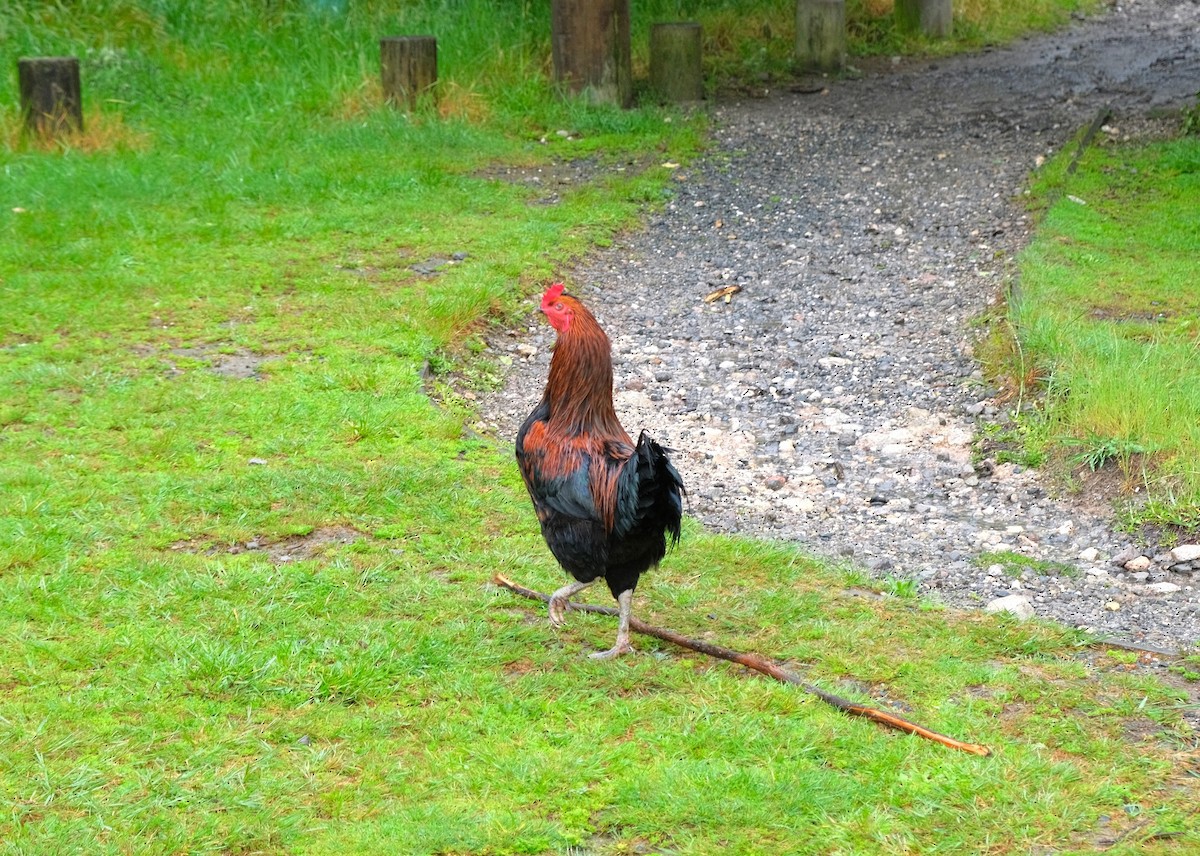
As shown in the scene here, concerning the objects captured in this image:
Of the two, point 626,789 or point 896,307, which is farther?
point 896,307

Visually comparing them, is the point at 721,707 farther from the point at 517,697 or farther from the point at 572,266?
the point at 572,266

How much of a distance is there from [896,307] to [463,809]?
5569mm

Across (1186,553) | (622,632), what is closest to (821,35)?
(1186,553)

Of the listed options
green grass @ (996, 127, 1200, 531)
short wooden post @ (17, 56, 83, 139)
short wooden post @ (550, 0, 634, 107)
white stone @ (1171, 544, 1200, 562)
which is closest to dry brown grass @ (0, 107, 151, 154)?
short wooden post @ (17, 56, 83, 139)

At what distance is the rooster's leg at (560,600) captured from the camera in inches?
181

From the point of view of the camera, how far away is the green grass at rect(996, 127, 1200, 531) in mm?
5629

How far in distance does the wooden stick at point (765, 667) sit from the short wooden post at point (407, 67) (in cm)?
762

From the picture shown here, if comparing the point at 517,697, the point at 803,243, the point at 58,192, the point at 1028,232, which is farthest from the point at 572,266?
the point at 517,697

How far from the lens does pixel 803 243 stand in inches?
376

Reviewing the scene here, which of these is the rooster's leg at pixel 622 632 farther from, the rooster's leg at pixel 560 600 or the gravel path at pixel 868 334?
the gravel path at pixel 868 334

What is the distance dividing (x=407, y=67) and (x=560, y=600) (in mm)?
7990

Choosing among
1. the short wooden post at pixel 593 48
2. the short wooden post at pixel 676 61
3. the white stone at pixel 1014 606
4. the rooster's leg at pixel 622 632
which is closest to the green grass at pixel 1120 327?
the white stone at pixel 1014 606

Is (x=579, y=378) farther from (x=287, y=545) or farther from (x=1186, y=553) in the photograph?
(x=1186, y=553)

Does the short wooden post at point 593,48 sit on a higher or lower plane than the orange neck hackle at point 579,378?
higher
